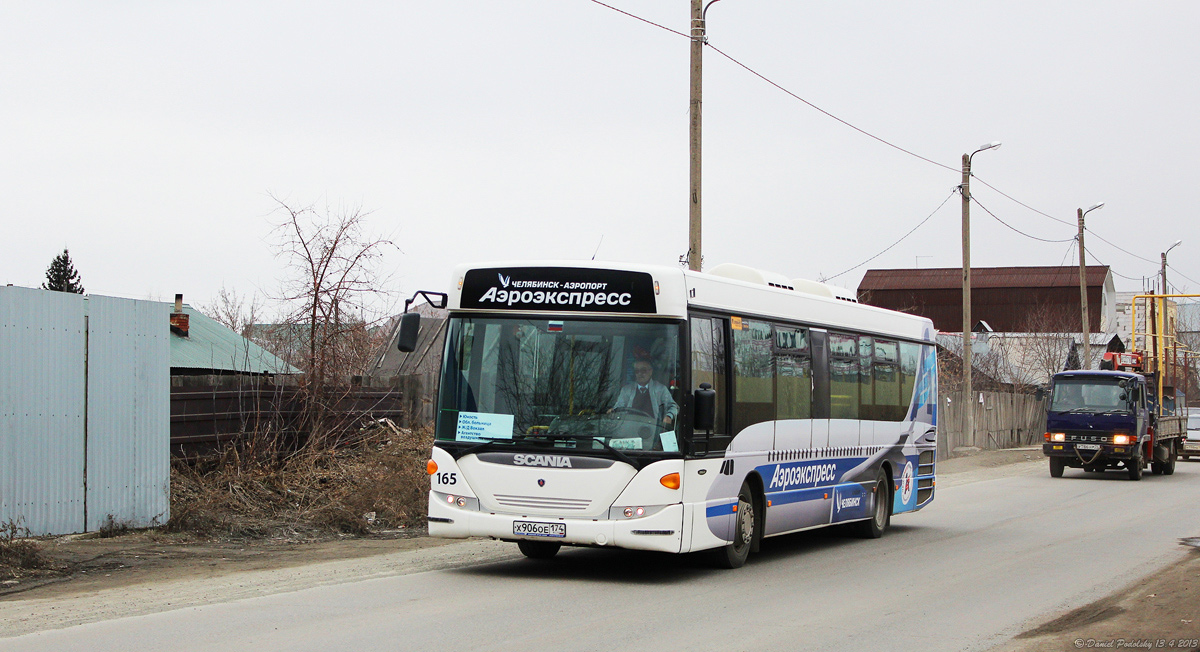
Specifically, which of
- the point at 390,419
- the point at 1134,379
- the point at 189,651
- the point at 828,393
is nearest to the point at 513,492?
the point at 189,651

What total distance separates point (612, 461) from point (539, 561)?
7.58 feet

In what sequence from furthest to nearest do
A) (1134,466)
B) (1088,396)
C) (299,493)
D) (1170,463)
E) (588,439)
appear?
(1170,463), (1088,396), (1134,466), (299,493), (588,439)

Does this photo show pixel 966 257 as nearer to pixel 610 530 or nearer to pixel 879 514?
pixel 879 514

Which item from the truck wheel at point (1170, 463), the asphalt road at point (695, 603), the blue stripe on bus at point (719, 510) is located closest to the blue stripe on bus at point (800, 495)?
the asphalt road at point (695, 603)

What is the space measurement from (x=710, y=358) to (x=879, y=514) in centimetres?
560

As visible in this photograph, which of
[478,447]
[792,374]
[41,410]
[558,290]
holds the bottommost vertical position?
[478,447]

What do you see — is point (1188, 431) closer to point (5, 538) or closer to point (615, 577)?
point (615, 577)

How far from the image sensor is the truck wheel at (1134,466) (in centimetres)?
2886

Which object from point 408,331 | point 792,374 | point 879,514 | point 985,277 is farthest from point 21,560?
point 985,277

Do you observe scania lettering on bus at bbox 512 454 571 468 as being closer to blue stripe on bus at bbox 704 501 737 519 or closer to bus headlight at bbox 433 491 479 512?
bus headlight at bbox 433 491 479 512

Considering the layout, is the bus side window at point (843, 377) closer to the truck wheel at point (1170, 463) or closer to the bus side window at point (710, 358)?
the bus side window at point (710, 358)

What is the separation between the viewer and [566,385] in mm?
10789

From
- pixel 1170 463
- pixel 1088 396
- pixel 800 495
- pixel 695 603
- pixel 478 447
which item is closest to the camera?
pixel 695 603

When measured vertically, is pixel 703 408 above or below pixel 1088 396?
above
